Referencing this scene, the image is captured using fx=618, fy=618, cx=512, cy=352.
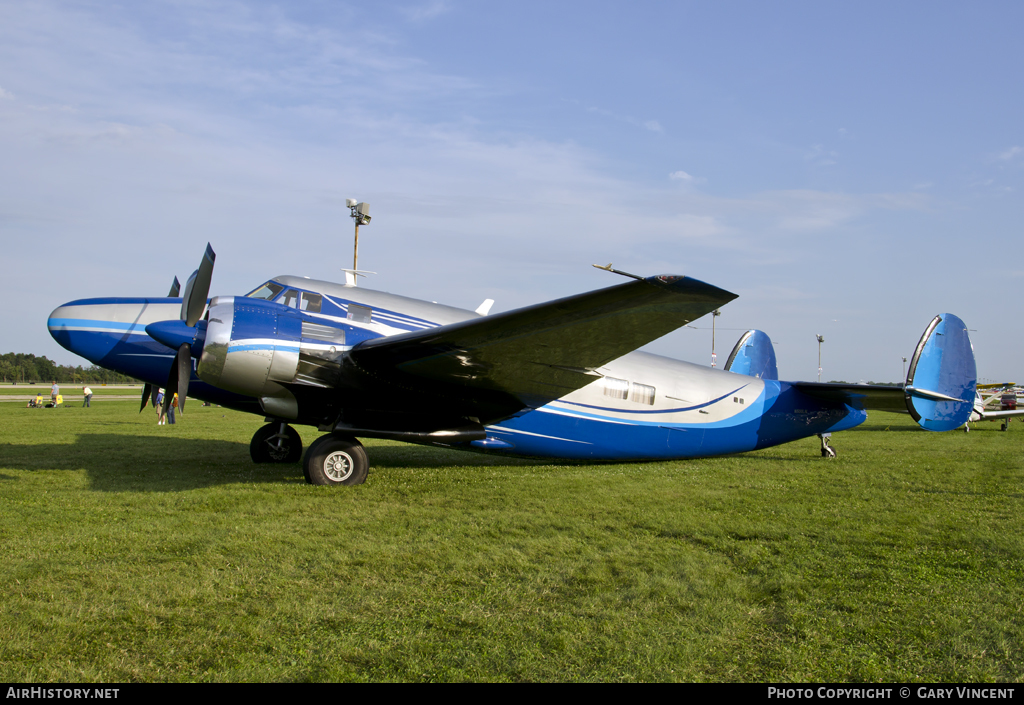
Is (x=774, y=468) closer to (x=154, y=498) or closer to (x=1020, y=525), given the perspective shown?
(x=1020, y=525)

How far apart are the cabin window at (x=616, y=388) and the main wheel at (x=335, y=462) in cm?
448

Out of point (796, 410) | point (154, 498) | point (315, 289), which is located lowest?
point (154, 498)

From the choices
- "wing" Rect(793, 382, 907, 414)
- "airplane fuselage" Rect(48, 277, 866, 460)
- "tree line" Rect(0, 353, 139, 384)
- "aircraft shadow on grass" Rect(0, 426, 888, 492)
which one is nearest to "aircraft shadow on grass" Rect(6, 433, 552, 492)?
"aircraft shadow on grass" Rect(0, 426, 888, 492)

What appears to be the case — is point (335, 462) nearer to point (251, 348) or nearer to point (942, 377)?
point (251, 348)

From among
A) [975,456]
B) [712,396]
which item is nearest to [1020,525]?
[712,396]

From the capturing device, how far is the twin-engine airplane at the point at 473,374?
803 cm

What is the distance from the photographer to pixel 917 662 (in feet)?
11.4

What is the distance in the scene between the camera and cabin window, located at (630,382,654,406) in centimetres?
1149

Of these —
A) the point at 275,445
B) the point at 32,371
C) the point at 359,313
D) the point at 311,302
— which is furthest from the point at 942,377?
the point at 32,371

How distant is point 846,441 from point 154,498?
58.0 feet

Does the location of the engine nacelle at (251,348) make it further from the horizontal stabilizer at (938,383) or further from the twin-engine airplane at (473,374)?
the horizontal stabilizer at (938,383)

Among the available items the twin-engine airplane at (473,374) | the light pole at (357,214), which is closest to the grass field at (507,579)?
the twin-engine airplane at (473,374)

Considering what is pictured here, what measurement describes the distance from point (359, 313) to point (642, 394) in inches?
211

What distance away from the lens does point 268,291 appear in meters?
9.75
